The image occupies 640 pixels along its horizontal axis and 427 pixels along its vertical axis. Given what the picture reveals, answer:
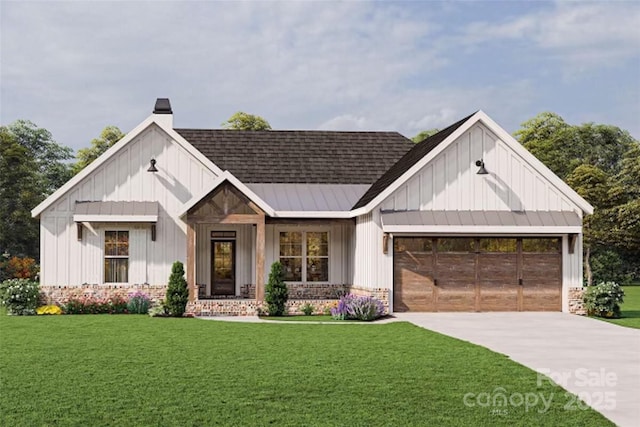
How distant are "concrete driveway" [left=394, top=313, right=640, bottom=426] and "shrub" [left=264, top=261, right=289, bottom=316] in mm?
3486

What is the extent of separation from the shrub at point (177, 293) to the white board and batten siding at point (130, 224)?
2486 millimetres

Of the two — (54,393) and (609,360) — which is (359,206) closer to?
(609,360)

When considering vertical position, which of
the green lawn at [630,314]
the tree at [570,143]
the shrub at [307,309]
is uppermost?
the tree at [570,143]

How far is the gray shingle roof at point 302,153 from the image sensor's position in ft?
94.2

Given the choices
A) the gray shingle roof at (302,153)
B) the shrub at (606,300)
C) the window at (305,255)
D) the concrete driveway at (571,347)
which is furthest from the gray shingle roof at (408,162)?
the shrub at (606,300)

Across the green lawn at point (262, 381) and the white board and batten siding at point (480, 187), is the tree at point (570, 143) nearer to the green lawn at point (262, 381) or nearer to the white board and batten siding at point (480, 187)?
the white board and batten siding at point (480, 187)

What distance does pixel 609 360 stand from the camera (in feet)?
44.9

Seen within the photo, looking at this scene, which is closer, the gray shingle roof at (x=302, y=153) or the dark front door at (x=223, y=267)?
the dark front door at (x=223, y=267)

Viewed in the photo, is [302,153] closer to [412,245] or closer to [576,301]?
[412,245]

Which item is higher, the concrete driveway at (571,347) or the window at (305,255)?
the window at (305,255)

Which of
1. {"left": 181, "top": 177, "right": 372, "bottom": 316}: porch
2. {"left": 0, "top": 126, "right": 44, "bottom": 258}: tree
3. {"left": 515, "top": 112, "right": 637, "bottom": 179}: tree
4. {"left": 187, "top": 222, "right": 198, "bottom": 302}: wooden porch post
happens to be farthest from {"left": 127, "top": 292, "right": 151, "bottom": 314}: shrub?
{"left": 515, "top": 112, "right": 637, "bottom": 179}: tree

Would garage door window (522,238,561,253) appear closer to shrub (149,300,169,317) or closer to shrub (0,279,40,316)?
shrub (149,300,169,317)

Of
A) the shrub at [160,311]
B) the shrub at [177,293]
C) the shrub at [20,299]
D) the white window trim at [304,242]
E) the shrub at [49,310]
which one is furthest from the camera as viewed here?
the white window trim at [304,242]

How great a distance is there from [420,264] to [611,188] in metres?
25.5
